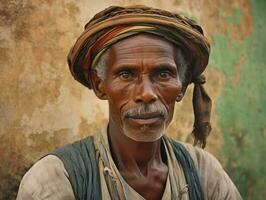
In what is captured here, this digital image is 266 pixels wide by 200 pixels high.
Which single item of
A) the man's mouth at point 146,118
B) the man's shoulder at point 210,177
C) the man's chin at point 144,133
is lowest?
the man's shoulder at point 210,177

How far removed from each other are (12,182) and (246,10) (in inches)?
84.7

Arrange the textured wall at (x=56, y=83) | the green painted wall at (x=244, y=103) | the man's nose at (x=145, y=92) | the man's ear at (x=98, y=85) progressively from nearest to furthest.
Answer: the man's nose at (x=145, y=92), the man's ear at (x=98, y=85), the textured wall at (x=56, y=83), the green painted wall at (x=244, y=103)

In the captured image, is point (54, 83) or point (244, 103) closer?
point (54, 83)

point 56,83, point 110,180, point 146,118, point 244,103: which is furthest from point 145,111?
point 244,103

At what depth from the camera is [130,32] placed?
64.5 inches

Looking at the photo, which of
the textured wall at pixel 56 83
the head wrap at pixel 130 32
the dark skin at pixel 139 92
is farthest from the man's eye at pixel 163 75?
the textured wall at pixel 56 83

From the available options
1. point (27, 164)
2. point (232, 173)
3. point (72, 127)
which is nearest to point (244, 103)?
point (232, 173)

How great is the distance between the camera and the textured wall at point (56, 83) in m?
2.80

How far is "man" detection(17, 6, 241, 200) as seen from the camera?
1.60m

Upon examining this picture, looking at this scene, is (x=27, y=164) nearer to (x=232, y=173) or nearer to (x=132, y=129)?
(x=132, y=129)

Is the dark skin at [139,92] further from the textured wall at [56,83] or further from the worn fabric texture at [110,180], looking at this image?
the textured wall at [56,83]

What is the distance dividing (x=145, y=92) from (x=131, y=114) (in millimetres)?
79

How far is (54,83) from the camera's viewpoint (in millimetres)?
2986

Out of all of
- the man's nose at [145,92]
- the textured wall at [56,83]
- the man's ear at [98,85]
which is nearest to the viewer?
the man's nose at [145,92]
